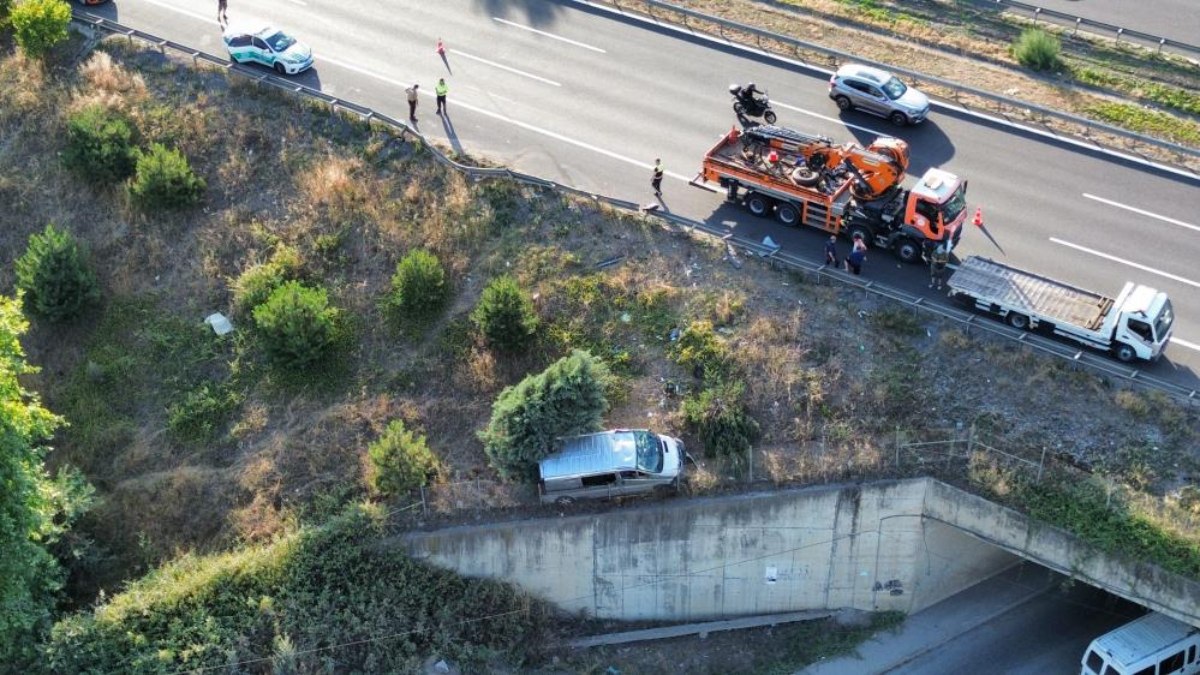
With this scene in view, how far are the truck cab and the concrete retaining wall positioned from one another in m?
5.23

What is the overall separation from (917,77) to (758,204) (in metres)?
8.29

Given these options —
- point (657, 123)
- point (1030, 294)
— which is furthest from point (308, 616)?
point (1030, 294)

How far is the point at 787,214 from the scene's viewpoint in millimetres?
33656

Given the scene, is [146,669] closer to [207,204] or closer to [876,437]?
[207,204]

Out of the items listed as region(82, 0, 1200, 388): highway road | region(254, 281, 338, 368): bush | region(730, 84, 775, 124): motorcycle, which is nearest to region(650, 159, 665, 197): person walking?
region(82, 0, 1200, 388): highway road

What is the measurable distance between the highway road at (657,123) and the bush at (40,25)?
2581mm

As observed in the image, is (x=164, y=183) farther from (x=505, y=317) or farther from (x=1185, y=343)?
(x=1185, y=343)

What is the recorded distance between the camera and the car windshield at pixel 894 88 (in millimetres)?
→ 36719

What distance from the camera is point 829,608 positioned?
30.5 metres

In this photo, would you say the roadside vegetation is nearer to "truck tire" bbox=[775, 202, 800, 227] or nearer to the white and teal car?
the white and teal car

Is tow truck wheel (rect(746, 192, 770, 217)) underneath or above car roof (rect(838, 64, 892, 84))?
underneath

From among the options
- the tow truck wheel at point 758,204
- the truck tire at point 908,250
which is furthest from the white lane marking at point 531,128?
the truck tire at point 908,250

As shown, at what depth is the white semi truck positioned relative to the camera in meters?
29.0

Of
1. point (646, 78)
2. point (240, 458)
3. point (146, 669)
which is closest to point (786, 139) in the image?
point (646, 78)
